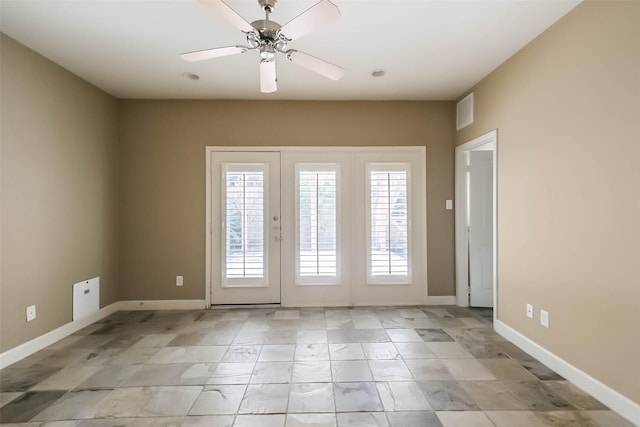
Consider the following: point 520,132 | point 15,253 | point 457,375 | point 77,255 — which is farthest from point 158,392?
point 520,132

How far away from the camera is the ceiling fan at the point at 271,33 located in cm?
167

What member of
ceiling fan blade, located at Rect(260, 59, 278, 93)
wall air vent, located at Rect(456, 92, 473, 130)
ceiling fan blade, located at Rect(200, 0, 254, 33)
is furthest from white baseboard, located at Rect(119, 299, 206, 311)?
wall air vent, located at Rect(456, 92, 473, 130)

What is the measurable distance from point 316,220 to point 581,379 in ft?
9.48

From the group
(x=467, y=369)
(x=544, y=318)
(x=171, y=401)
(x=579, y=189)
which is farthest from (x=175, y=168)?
(x=544, y=318)

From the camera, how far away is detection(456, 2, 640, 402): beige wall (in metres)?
1.85

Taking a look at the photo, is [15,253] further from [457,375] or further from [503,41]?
[503,41]

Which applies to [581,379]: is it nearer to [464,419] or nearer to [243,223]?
[464,419]

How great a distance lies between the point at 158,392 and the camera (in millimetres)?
2143

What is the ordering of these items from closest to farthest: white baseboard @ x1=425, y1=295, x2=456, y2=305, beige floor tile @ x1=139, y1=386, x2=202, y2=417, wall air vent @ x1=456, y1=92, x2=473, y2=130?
beige floor tile @ x1=139, y1=386, x2=202, y2=417
wall air vent @ x1=456, y1=92, x2=473, y2=130
white baseboard @ x1=425, y1=295, x2=456, y2=305

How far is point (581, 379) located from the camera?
7.09ft

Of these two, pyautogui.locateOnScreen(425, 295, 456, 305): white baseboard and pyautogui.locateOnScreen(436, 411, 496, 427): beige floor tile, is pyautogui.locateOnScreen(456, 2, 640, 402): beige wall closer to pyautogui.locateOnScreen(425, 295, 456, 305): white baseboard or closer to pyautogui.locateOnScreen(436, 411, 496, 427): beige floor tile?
pyautogui.locateOnScreen(436, 411, 496, 427): beige floor tile

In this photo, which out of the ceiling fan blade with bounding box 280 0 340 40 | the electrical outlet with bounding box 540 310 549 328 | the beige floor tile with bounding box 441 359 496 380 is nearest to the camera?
the ceiling fan blade with bounding box 280 0 340 40

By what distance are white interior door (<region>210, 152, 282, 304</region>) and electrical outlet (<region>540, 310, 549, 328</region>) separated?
9.46 ft

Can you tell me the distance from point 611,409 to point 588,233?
1150 mm
